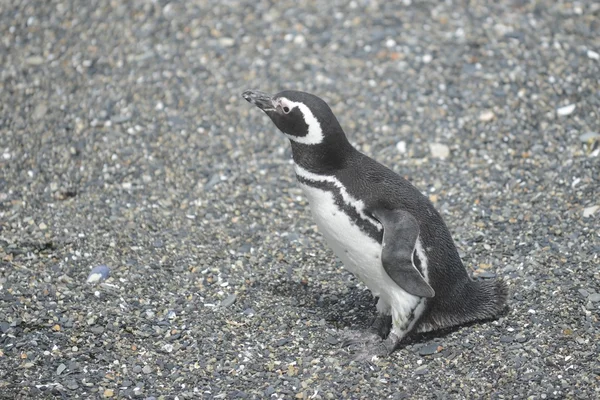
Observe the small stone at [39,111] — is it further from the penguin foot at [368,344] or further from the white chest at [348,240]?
the penguin foot at [368,344]

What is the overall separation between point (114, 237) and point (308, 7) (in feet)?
8.89

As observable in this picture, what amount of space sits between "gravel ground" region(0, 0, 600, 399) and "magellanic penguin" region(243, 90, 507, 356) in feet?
0.58

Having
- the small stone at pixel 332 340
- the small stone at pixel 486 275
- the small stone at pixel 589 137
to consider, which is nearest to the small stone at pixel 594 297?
the small stone at pixel 486 275

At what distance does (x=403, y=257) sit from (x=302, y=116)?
763mm

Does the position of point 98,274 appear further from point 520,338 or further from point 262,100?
point 520,338

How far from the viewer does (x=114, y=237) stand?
4773 mm

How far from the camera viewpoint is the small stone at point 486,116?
561 centimetres

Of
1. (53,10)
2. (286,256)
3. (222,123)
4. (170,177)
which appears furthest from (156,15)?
(286,256)

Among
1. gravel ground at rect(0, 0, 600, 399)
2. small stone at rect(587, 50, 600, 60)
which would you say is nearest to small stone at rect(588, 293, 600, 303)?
gravel ground at rect(0, 0, 600, 399)

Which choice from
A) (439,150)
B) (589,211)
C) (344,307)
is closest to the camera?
(344,307)

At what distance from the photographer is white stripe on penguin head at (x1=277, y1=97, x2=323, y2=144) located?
144 inches

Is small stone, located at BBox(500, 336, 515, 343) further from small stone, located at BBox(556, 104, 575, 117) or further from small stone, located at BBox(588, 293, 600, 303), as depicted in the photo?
small stone, located at BBox(556, 104, 575, 117)

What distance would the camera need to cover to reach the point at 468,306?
12.7 ft

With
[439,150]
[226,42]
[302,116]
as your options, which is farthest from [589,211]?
[226,42]
